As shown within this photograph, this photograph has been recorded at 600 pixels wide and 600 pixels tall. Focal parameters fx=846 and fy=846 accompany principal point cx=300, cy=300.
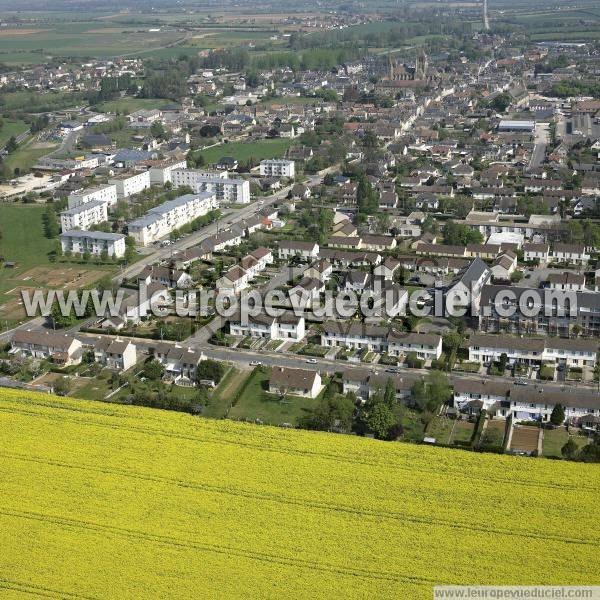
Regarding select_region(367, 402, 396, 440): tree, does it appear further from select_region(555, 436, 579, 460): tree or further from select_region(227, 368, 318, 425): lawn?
select_region(555, 436, 579, 460): tree

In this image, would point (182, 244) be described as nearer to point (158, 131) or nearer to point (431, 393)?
point (431, 393)

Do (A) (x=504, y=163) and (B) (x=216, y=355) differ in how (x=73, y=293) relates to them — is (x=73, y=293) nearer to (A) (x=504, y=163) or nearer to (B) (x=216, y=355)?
(B) (x=216, y=355)

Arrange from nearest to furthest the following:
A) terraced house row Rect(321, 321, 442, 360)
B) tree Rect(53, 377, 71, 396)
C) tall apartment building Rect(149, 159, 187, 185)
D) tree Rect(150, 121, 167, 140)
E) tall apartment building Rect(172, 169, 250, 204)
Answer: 1. tree Rect(53, 377, 71, 396)
2. terraced house row Rect(321, 321, 442, 360)
3. tall apartment building Rect(172, 169, 250, 204)
4. tall apartment building Rect(149, 159, 187, 185)
5. tree Rect(150, 121, 167, 140)

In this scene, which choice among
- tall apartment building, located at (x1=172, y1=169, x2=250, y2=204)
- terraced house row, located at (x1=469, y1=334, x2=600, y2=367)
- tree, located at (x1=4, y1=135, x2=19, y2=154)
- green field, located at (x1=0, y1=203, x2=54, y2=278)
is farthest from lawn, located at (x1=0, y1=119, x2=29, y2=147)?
terraced house row, located at (x1=469, y1=334, x2=600, y2=367)

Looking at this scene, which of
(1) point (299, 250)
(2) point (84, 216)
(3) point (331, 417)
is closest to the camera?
(3) point (331, 417)

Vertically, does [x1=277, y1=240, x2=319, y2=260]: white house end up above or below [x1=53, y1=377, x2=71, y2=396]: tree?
above

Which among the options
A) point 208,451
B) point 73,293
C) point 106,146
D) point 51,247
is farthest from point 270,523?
point 106,146

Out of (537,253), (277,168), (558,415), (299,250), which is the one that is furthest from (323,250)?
(277,168)
